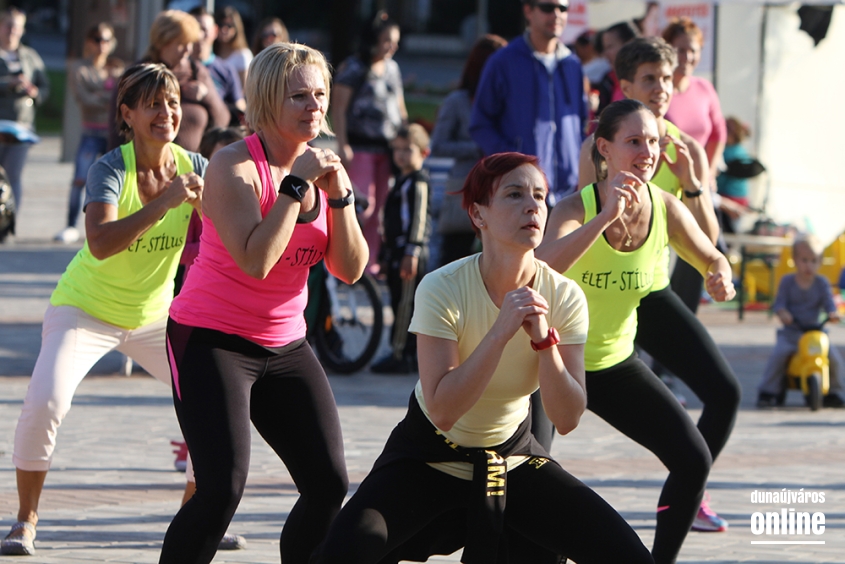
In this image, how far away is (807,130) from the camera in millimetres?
15078

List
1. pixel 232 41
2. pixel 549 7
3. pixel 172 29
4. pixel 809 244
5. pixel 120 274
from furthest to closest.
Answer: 1. pixel 232 41
2. pixel 809 244
3. pixel 549 7
4. pixel 172 29
5. pixel 120 274

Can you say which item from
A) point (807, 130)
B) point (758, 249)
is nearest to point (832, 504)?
point (758, 249)

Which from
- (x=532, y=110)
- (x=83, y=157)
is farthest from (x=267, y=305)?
(x=83, y=157)

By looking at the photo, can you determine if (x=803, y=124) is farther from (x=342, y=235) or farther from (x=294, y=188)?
(x=294, y=188)

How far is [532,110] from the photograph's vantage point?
27.7 feet

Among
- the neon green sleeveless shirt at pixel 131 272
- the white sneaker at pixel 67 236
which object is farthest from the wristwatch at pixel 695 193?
the white sneaker at pixel 67 236

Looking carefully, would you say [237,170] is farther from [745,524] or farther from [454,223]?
[454,223]

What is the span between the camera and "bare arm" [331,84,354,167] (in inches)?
482

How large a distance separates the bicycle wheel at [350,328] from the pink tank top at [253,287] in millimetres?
5091

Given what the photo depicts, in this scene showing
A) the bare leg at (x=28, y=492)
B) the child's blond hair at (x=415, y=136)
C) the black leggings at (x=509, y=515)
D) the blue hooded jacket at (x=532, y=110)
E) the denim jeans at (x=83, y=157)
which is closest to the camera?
the black leggings at (x=509, y=515)

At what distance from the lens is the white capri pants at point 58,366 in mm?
5207

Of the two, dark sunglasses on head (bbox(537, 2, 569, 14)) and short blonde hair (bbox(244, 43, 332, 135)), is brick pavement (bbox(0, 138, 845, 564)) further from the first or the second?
dark sunglasses on head (bbox(537, 2, 569, 14))

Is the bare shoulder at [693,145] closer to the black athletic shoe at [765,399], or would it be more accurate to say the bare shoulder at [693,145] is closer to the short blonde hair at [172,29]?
the short blonde hair at [172,29]

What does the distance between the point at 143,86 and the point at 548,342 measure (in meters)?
2.25
